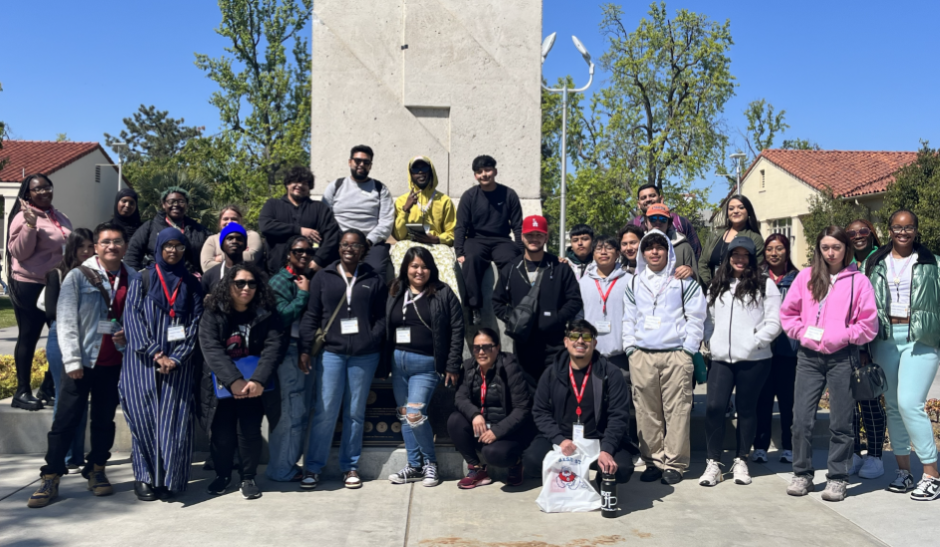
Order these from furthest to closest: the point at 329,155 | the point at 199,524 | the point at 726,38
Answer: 1. the point at 726,38
2. the point at 329,155
3. the point at 199,524

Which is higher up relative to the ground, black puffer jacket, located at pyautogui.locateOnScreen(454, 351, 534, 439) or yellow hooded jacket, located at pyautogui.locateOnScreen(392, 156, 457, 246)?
yellow hooded jacket, located at pyautogui.locateOnScreen(392, 156, 457, 246)

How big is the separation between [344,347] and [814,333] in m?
3.17

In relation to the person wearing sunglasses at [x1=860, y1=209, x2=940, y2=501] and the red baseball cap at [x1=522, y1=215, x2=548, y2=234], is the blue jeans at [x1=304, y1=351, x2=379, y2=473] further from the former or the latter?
the person wearing sunglasses at [x1=860, y1=209, x2=940, y2=501]

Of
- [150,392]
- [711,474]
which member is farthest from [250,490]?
[711,474]

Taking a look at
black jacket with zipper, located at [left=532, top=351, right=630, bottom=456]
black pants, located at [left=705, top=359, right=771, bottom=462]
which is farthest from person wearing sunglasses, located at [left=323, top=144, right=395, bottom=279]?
black pants, located at [left=705, top=359, right=771, bottom=462]

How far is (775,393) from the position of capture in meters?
5.85

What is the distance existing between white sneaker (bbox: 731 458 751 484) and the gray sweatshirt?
3200mm

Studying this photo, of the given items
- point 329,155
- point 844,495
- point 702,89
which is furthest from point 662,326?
point 702,89

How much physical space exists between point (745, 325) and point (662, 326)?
0.59m

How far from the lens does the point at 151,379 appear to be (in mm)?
4797

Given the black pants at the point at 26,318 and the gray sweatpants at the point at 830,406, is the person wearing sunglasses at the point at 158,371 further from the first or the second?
the gray sweatpants at the point at 830,406

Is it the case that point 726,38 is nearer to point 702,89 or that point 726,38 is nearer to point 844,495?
point 702,89

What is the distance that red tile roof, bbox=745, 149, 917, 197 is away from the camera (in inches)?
1203

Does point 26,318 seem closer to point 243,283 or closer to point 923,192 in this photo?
point 243,283
